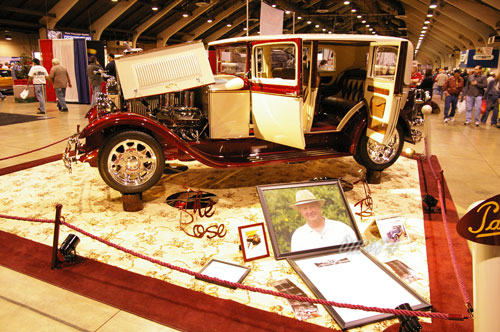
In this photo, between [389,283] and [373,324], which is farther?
[389,283]

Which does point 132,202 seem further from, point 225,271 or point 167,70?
point 225,271

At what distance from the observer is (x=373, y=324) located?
2193mm

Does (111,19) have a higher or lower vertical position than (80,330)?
higher

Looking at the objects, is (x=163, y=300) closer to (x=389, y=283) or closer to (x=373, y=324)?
(x=373, y=324)

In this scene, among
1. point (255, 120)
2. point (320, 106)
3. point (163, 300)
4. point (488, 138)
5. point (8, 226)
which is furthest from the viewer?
point (488, 138)

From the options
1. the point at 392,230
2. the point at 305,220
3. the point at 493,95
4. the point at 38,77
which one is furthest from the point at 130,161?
the point at 493,95

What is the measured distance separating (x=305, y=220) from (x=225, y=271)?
0.77 m

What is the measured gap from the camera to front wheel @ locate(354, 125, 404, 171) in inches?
185

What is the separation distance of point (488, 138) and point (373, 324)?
779 cm

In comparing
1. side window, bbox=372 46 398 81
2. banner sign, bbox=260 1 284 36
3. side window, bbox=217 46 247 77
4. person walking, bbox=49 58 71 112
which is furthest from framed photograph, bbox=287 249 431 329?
person walking, bbox=49 58 71 112

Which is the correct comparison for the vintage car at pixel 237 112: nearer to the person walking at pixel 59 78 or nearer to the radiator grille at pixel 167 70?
the radiator grille at pixel 167 70

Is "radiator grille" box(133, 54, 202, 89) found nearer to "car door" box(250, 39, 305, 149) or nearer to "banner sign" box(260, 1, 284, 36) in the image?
"car door" box(250, 39, 305, 149)

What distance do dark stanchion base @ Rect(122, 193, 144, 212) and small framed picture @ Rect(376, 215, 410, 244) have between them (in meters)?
2.42

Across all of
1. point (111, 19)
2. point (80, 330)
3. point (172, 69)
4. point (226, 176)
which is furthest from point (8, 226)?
point (111, 19)
